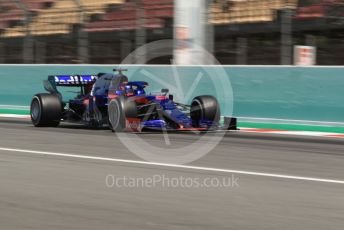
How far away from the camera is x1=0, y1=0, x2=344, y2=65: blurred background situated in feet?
53.2

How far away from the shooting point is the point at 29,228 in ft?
15.9

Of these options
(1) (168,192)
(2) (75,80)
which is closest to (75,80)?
(2) (75,80)

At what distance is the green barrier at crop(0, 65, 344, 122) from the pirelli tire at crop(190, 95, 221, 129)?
6.43ft

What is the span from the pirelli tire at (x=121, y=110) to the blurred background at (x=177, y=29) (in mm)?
4078

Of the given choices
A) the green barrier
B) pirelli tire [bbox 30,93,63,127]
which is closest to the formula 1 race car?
pirelli tire [bbox 30,93,63,127]

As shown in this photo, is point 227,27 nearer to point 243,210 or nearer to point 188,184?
point 188,184

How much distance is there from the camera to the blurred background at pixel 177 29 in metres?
16.2

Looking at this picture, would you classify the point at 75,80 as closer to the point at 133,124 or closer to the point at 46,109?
the point at 46,109

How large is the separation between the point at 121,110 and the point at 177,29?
18.5 ft

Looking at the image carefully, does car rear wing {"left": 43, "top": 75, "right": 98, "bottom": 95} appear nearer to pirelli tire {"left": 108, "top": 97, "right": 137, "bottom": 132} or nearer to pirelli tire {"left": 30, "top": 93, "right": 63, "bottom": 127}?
pirelli tire {"left": 30, "top": 93, "right": 63, "bottom": 127}

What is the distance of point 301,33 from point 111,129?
775cm

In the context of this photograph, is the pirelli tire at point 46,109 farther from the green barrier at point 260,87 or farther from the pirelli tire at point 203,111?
the green barrier at point 260,87

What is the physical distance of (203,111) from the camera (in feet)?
39.4

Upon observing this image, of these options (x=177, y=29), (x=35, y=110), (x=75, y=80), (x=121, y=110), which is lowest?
(x=35, y=110)
